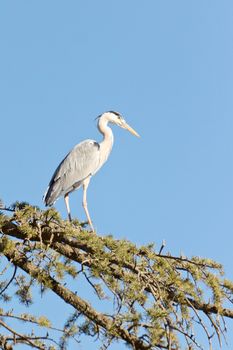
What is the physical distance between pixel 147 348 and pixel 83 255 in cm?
81

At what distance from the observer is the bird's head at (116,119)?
10.4 meters

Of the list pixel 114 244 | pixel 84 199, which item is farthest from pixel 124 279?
pixel 84 199

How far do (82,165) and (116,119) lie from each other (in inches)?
53.5

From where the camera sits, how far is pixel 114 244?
14.8ft

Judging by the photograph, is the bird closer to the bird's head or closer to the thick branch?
the bird's head

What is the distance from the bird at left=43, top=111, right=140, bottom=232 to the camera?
349 inches

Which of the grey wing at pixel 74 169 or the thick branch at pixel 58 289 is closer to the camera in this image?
the thick branch at pixel 58 289

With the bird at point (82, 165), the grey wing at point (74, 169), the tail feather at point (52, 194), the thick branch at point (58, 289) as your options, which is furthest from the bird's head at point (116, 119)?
the thick branch at point (58, 289)

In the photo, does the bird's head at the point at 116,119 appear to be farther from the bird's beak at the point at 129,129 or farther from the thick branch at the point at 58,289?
the thick branch at the point at 58,289

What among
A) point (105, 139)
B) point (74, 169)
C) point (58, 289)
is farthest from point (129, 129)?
point (58, 289)

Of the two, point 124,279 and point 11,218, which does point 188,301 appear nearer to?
point 124,279

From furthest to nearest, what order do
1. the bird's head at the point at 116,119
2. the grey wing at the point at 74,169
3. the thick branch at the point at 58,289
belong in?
the bird's head at the point at 116,119, the grey wing at the point at 74,169, the thick branch at the point at 58,289

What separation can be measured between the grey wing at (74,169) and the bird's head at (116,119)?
24.1 inches

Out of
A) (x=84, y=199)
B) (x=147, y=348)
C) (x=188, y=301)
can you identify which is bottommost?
(x=147, y=348)
